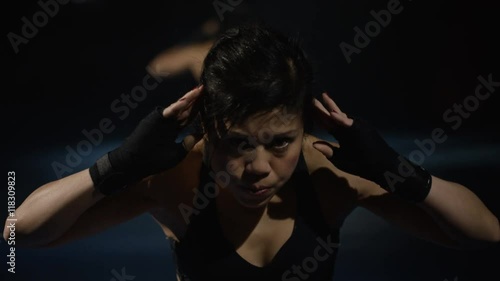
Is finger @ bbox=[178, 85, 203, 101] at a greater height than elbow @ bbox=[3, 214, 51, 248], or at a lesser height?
greater

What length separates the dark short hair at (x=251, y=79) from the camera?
62cm

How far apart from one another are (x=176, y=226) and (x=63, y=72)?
55 cm

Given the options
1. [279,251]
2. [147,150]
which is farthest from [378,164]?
[147,150]

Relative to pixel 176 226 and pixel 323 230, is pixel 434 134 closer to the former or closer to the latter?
pixel 323 230

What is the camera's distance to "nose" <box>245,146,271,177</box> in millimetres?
623

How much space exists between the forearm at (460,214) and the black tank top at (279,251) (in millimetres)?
138

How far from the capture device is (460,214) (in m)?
0.70

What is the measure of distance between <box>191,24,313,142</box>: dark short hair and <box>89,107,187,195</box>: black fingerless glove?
0.05 m

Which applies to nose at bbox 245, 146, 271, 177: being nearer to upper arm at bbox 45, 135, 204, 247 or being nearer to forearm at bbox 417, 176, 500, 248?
upper arm at bbox 45, 135, 204, 247

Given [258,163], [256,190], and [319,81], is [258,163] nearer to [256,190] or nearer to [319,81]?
[256,190]

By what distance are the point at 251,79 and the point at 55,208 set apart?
0.28m

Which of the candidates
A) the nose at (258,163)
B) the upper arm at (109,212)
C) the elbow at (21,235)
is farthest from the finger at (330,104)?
the elbow at (21,235)

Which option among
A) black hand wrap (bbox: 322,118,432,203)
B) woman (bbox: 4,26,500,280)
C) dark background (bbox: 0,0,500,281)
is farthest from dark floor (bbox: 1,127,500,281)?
black hand wrap (bbox: 322,118,432,203)

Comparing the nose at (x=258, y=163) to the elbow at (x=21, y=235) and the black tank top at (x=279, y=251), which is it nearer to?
the black tank top at (x=279, y=251)
